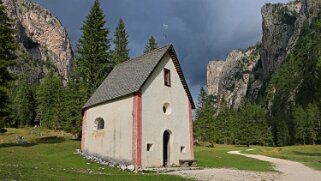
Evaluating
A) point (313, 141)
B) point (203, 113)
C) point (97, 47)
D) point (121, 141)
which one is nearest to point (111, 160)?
point (121, 141)

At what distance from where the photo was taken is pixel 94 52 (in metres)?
55.1

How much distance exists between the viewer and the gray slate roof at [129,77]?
30.4m

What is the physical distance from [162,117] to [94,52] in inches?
1098

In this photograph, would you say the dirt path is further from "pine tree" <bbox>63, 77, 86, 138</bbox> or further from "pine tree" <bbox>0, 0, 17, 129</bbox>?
"pine tree" <bbox>63, 77, 86, 138</bbox>

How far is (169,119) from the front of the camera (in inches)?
1245

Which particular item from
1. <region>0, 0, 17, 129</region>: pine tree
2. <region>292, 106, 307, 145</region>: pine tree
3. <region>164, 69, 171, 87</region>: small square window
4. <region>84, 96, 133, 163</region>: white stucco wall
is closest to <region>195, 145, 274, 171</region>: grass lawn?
Answer: <region>84, 96, 133, 163</region>: white stucco wall

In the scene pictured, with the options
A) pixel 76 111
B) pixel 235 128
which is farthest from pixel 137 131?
pixel 235 128

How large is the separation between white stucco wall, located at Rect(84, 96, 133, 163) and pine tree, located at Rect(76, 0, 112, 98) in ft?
54.1

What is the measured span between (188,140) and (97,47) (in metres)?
28.3

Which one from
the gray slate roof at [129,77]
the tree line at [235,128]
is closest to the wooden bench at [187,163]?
the gray slate roof at [129,77]

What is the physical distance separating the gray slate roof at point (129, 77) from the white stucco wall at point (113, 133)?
0.76 m

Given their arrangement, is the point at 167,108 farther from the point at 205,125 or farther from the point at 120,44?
the point at 205,125

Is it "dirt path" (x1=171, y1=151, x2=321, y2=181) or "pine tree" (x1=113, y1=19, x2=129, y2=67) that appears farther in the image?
"pine tree" (x1=113, y1=19, x2=129, y2=67)

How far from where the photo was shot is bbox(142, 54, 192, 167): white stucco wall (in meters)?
29.3
